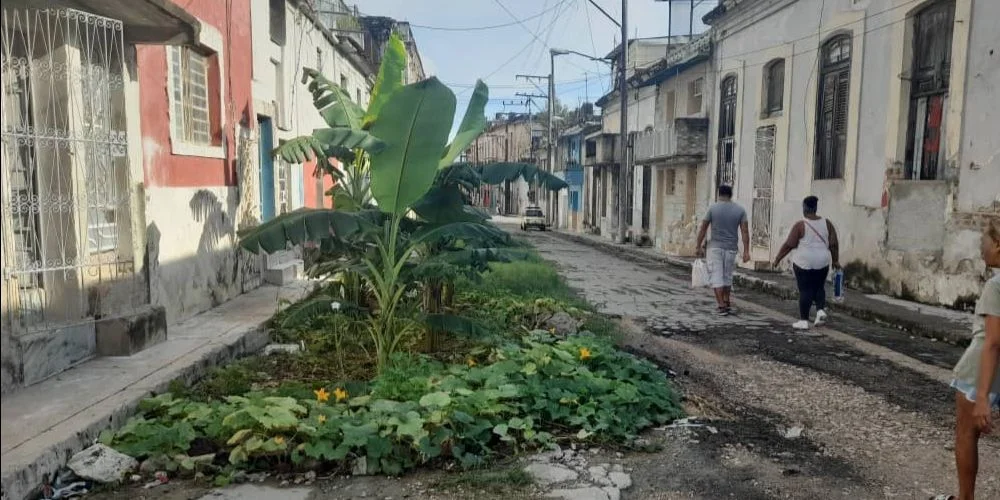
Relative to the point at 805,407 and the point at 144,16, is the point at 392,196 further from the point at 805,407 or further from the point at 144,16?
the point at 805,407

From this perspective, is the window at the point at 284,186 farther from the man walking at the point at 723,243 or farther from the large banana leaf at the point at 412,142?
the man walking at the point at 723,243

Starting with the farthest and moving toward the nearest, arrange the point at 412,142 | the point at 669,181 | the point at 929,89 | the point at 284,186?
the point at 669,181
the point at 284,186
the point at 929,89
the point at 412,142

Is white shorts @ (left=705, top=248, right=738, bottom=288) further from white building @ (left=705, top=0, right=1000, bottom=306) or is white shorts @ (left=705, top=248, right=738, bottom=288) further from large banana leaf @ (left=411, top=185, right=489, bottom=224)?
large banana leaf @ (left=411, top=185, right=489, bottom=224)

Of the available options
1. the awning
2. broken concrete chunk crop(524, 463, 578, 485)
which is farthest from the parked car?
broken concrete chunk crop(524, 463, 578, 485)

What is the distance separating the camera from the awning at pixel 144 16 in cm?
521

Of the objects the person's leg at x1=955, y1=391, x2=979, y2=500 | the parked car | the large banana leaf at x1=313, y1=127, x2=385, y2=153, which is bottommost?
the parked car

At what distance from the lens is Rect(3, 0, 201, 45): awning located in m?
5.21

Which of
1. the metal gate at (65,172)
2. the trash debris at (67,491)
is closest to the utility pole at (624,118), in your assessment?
the metal gate at (65,172)

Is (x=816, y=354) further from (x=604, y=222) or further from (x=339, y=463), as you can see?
(x=604, y=222)

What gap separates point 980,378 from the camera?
10.6ft

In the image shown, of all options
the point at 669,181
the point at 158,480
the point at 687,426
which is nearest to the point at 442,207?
the point at 687,426

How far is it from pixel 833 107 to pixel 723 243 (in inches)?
224

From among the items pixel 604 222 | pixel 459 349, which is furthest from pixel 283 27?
pixel 604 222

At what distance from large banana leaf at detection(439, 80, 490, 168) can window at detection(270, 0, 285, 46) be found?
7269 mm
